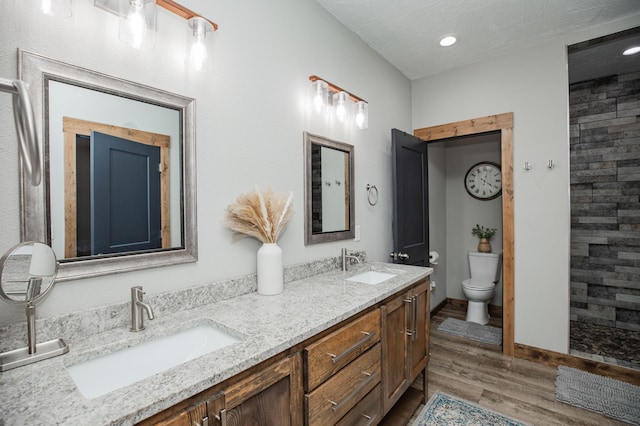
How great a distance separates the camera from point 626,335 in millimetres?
3043

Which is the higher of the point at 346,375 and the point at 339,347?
the point at 339,347

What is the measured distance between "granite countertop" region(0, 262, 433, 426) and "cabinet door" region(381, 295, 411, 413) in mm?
135

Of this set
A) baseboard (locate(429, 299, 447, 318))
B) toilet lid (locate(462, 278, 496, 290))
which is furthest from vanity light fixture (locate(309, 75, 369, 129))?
baseboard (locate(429, 299, 447, 318))

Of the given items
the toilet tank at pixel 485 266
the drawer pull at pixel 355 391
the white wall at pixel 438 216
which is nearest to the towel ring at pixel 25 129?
the drawer pull at pixel 355 391

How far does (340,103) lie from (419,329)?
5.35 feet

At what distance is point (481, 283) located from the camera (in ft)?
11.7

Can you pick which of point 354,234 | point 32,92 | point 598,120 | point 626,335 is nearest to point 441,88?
point 598,120

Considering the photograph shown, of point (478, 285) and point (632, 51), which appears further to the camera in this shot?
point (478, 285)

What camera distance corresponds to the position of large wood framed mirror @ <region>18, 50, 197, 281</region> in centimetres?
101

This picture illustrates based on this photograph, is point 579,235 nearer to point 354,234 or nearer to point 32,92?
point 354,234

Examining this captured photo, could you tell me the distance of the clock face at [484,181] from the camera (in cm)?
380

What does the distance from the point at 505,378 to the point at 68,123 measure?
3.12m

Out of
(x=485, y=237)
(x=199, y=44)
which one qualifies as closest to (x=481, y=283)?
(x=485, y=237)

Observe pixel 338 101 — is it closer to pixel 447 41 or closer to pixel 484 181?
pixel 447 41
